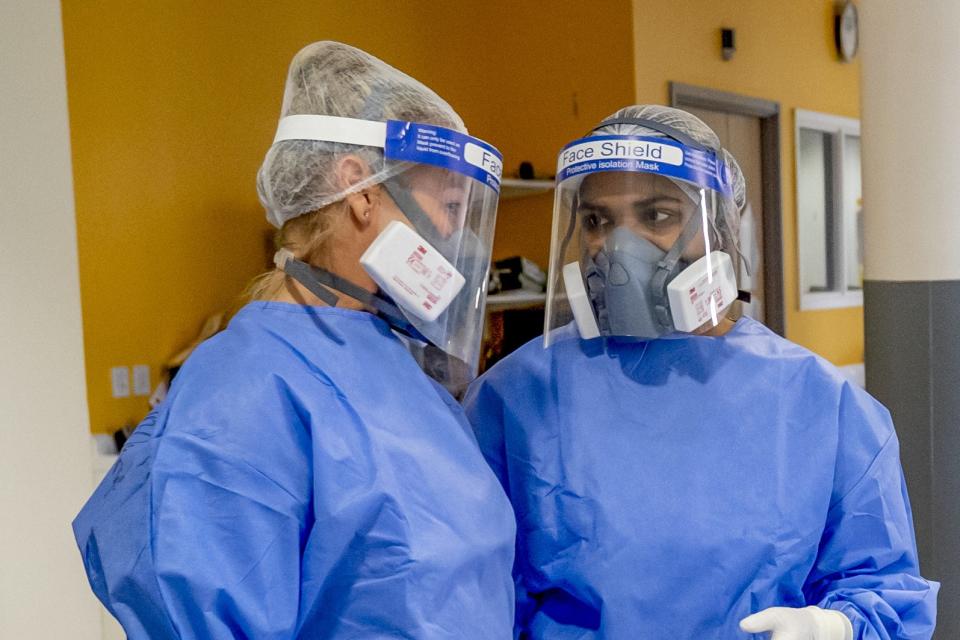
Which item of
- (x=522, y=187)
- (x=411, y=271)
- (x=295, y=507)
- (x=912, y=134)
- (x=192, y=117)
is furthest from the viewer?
(x=522, y=187)

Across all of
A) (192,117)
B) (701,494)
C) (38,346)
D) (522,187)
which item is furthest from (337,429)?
(522,187)

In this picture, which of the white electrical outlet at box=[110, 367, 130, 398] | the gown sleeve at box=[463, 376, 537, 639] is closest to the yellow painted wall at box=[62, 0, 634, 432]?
the white electrical outlet at box=[110, 367, 130, 398]

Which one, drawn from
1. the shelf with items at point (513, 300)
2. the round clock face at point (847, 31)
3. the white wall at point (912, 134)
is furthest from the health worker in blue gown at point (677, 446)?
the round clock face at point (847, 31)

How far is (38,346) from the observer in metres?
2.74

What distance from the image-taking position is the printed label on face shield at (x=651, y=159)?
4.18 ft

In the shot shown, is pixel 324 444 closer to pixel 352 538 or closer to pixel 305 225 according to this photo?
pixel 352 538

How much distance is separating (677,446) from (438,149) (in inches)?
22.0

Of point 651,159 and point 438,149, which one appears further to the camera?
point 651,159

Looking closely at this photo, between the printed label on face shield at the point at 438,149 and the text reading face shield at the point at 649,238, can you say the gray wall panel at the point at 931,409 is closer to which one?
the text reading face shield at the point at 649,238

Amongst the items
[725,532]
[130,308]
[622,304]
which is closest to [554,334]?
[622,304]

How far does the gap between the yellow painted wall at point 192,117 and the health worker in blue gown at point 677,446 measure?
83.5 inches

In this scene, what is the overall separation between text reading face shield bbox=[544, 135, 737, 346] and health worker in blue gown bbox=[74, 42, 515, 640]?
0.23 metres

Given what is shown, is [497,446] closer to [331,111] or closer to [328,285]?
[328,285]

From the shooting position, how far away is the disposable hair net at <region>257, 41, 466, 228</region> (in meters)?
1.08
